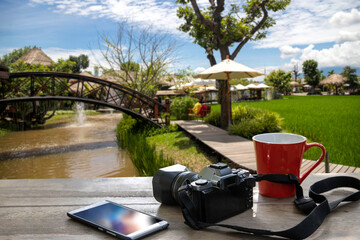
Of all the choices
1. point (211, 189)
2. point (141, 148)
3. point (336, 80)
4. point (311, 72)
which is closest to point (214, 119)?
point (141, 148)

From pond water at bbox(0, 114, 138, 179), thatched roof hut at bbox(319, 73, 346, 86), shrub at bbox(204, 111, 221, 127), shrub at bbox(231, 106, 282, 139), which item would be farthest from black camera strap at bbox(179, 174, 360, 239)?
thatched roof hut at bbox(319, 73, 346, 86)

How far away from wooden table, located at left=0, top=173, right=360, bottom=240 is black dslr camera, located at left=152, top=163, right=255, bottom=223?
1.5 inches

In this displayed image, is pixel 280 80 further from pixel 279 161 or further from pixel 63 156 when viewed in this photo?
pixel 279 161

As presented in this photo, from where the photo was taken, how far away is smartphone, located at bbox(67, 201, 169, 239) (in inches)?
29.9

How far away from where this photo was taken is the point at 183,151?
729cm

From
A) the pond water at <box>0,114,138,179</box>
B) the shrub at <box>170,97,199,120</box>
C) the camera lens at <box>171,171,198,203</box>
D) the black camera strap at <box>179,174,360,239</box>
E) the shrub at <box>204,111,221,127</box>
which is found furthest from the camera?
the shrub at <box>170,97,199,120</box>

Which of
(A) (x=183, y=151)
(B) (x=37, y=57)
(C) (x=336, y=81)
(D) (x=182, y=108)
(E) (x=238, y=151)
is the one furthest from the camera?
(C) (x=336, y=81)

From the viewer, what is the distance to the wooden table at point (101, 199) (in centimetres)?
78

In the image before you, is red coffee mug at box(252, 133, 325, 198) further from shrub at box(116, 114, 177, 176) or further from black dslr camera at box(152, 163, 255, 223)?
shrub at box(116, 114, 177, 176)

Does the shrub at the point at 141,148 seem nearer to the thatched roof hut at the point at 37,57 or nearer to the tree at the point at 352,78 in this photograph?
the thatched roof hut at the point at 37,57

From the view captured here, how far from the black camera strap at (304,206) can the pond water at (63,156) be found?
5.57 m

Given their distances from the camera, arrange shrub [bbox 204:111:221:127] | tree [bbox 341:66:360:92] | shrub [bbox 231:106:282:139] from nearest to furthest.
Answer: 1. shrub [bbox 231:106:282:139]
2. shrub [bbox 204:111:221:127]
3. tree [bbox 341:66:360:92]

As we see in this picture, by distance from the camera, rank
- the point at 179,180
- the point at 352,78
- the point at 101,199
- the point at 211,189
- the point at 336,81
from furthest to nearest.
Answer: the point at 336,81, the point at 352,78, the point at 101,199, the point at 179,180, the point at 211,189

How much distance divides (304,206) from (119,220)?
0.59 m
